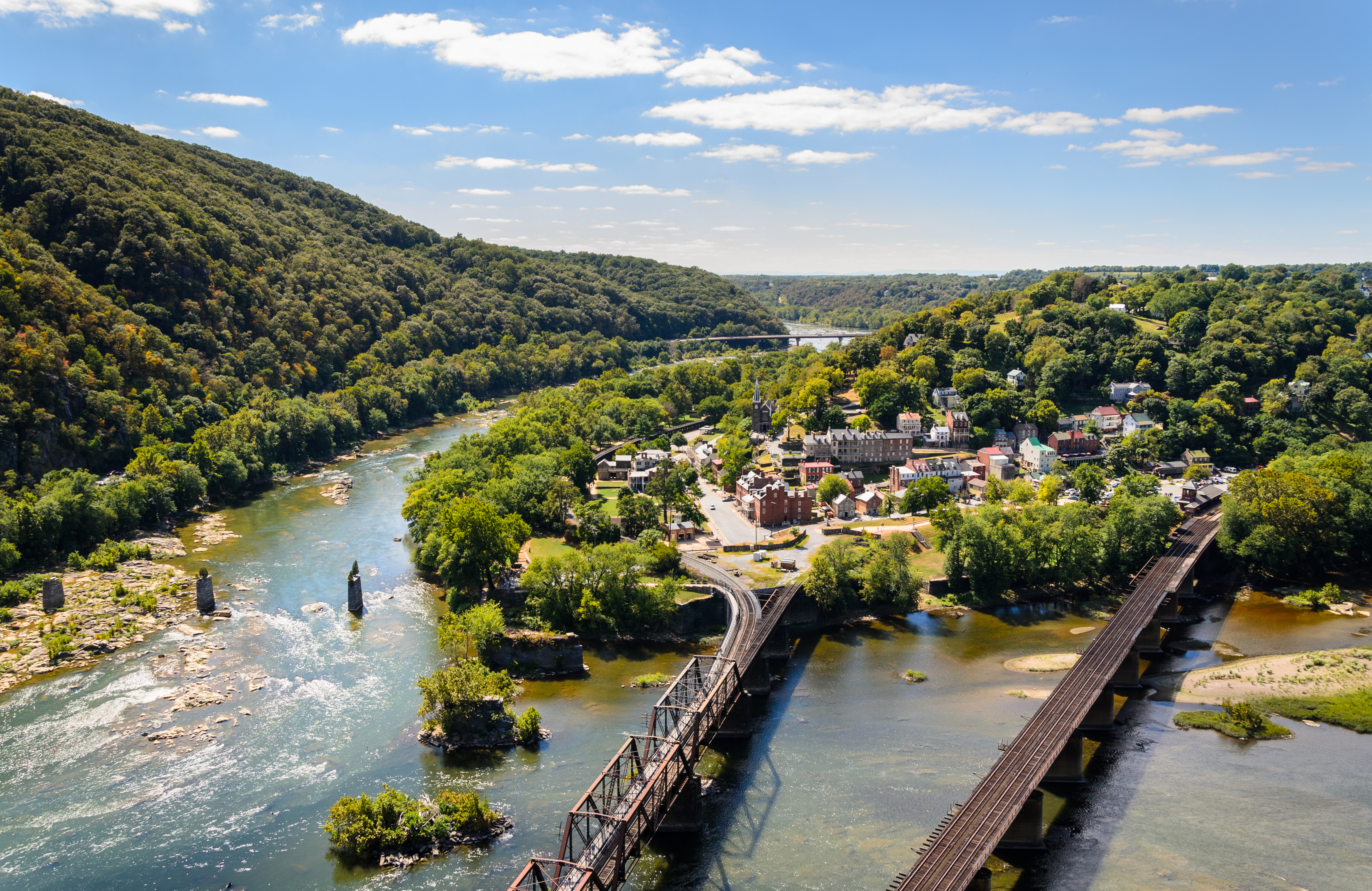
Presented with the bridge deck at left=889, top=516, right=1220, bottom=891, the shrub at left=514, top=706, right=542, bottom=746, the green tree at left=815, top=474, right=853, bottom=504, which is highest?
the green tree at left=815, top=474, right=853, bottom=504

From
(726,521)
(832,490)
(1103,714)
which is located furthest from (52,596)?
(1103,714)

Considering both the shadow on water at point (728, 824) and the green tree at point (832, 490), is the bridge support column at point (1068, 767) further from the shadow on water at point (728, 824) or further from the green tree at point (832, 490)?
the green tree at point (832, 490)

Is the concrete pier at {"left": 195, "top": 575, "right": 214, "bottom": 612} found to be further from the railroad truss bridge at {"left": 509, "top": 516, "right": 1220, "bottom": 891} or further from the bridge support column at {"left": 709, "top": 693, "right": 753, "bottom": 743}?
the bridge support column at {"left": 709, "top": 693, "right": 753, "bottom": 743}

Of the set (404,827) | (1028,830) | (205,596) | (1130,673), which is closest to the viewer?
(404,827)

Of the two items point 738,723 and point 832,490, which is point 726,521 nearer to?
point 832,490

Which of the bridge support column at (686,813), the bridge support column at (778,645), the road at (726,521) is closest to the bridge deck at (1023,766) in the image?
the bridge support column at (686,813)

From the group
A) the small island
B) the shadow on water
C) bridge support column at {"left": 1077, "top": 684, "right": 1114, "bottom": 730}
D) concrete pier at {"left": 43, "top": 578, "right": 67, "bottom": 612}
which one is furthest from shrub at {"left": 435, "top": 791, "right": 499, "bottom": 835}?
concrete pier at {"left": 43, "top": 578, "right": 67, "bottom": 612}

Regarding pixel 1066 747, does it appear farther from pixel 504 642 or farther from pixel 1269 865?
pixel 504 642

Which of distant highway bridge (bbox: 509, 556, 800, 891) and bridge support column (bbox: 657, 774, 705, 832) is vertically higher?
distant highway bridge (bbox: 509, 556, 800, 891)
